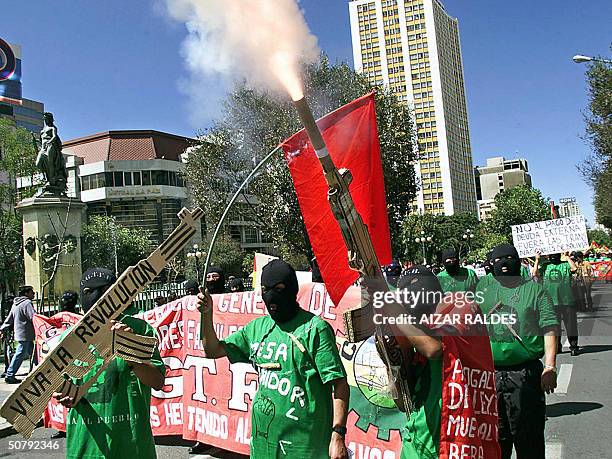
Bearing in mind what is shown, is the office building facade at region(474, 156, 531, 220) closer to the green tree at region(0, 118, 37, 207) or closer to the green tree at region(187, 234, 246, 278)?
the green tree at region(187, 234, 246, 278)

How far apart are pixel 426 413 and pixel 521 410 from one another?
136 cm

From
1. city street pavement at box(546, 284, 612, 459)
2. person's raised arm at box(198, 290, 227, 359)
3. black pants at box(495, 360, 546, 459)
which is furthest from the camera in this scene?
city street pavement at box(546, 284, 612, 459)

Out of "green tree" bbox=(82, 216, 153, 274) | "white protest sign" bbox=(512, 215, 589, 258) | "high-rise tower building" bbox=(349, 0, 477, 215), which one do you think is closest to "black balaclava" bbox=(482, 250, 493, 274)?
"white protest sign" bbox=(512, 215, 589, 258)

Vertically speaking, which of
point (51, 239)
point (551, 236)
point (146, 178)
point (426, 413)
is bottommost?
point (426, 413)

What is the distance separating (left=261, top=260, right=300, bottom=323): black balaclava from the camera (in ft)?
11.1

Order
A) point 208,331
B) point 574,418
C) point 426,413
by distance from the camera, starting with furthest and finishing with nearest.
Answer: point 574,418 → point 208,331 → point 426,413

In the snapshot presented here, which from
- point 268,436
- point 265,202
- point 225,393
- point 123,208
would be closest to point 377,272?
point 268,436

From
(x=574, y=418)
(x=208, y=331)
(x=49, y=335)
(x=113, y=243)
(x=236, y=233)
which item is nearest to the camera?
(x=208, y=331)

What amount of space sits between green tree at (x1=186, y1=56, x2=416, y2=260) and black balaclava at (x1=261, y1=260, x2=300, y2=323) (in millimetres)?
22429

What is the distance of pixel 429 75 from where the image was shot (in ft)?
406

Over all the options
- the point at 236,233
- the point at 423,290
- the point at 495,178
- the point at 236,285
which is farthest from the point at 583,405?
the point at 495,178

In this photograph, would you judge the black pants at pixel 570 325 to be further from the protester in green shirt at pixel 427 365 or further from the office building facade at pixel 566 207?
the office building facade at pixel 566 207

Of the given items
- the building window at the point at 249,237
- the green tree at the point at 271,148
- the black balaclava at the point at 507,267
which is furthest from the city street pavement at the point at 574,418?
the building window at the point at 249,237

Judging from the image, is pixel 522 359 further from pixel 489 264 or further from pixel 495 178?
pixel 495 178
